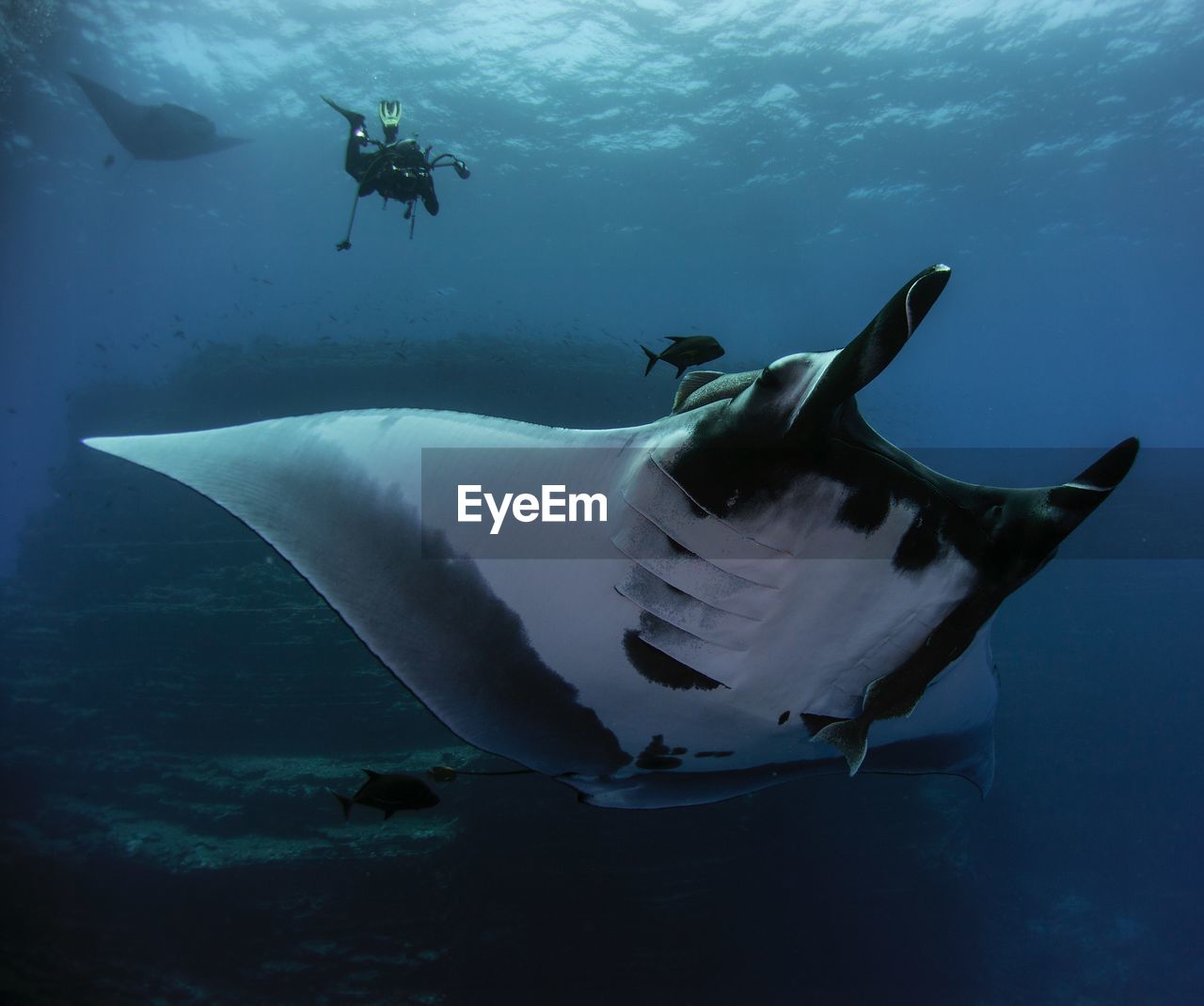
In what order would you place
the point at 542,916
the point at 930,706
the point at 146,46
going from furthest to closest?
the point at 146,46 → the point at 542,916 → the point at 930,706

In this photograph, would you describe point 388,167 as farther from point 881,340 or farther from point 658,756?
point 881,340

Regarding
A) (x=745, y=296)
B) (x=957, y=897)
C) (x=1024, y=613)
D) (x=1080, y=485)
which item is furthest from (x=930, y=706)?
(x=745, y=296)

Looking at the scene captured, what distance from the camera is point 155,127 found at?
52.3 feet

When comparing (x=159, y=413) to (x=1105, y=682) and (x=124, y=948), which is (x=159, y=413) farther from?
(x=1105, y=682)

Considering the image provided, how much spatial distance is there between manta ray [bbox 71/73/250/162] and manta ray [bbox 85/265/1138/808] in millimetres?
18840

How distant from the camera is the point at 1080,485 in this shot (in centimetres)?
117

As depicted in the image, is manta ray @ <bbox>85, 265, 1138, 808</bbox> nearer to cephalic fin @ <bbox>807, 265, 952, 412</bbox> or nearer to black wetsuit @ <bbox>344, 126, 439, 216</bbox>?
cephalic fin @ <bbox>807, 265, 952, 412</bbox>

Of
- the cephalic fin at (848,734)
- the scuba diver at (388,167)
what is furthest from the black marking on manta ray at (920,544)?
the scuba diver at (388,167)

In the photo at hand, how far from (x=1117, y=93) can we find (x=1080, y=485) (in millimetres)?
22425

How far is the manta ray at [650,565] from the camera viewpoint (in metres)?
1.26

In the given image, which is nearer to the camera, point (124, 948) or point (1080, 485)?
point (1080, 485)

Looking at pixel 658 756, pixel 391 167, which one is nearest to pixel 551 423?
pixel 391 167

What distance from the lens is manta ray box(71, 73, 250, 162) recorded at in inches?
597

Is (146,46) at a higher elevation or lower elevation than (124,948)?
higher
